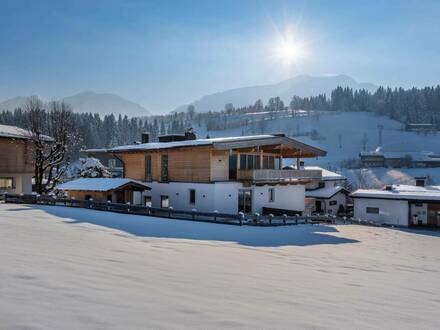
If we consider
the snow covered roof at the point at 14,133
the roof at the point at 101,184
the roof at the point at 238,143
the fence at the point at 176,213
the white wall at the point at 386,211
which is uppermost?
the snow covered roof at the point at 14,133

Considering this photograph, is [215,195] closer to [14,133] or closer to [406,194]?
[406,194]

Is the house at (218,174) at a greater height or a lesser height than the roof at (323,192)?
greater

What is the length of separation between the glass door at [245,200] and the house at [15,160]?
73.3ft

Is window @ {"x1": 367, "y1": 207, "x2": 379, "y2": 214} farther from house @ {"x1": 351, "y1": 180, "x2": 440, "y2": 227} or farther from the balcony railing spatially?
the balcony railing

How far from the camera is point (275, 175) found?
3114 centimetres

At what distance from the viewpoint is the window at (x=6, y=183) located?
37469 millimetres

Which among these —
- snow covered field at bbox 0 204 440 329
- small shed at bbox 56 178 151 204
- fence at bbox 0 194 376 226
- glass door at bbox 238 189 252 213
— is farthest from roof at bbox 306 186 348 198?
snow covered field at bbox 0 204 440 329

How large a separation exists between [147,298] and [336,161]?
14520 cm

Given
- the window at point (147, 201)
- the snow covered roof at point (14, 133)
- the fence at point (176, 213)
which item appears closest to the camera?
the fence at point (176, 213)

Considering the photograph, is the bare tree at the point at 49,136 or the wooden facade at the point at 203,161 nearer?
the wooden facade at the point at 203,161

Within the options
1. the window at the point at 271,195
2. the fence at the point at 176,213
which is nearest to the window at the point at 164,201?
the fence at the point at 176,213

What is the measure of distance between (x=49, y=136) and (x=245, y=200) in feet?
75.9

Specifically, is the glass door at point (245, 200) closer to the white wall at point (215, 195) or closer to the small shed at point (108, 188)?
the white wall at point (215, 195)

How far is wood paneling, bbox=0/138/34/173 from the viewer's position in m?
37.2
